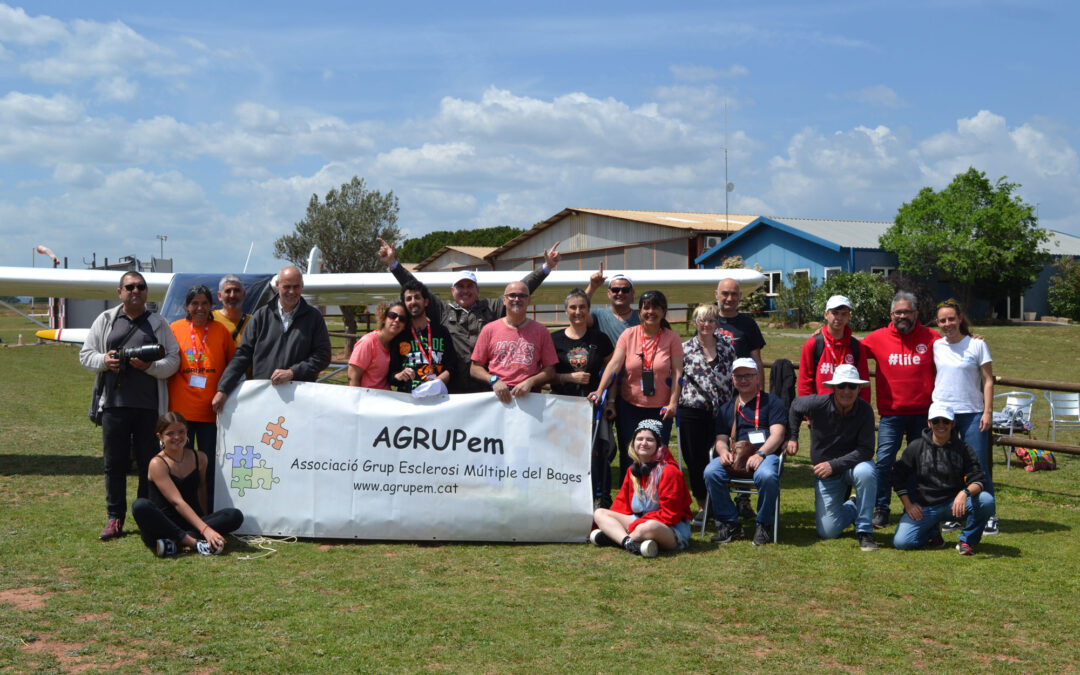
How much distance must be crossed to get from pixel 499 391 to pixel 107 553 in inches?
105

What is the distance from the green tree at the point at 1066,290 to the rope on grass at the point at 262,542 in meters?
33.3

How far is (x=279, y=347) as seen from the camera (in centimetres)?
589

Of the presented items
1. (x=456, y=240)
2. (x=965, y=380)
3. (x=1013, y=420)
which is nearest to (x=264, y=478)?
(x=965, y=380)

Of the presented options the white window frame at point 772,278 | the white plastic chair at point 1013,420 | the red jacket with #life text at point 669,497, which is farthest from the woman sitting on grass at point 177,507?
the white window frame at point 772,278

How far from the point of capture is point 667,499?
538 centimetres

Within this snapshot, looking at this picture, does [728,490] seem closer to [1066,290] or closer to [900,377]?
[900,377]

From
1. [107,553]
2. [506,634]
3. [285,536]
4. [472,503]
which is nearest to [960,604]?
[506,634]

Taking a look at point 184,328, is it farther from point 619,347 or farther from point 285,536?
point 619,347

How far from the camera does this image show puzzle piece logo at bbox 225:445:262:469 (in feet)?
19.0

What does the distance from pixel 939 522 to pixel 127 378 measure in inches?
215

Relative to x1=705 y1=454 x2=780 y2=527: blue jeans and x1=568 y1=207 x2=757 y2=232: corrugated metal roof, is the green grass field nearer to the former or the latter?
x1=705 y1=454 x2=780 y2=527: blue jeans

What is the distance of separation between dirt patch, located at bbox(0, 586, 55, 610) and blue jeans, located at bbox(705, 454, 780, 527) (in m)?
3.98

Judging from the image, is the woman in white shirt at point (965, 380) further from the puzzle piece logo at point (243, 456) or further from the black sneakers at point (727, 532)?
the puzzle piece logo at point (243, 456)

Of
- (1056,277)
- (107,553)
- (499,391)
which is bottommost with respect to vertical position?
(107,553)
